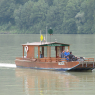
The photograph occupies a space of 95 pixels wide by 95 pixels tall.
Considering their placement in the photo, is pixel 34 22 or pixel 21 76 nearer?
pixel 21 76

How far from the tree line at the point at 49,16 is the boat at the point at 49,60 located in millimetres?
116459

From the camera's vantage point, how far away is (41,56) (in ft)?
94.4

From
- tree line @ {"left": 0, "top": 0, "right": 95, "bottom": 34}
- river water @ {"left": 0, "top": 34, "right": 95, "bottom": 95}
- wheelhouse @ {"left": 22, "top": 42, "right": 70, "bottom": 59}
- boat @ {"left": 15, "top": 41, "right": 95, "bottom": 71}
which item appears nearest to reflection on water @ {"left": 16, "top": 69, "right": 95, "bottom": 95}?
river water @ {"left": 0, "top": 34, "right": 95, "bottom": 95}

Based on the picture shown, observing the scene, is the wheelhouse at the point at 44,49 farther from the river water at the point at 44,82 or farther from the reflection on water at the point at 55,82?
the reflection on water at the point at 55,82

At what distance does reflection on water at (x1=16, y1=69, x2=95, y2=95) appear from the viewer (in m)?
19.4

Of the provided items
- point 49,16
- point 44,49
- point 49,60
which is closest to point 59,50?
point 44,49

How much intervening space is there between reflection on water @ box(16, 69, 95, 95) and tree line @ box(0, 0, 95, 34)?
11931 cm

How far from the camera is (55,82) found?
22406 mm

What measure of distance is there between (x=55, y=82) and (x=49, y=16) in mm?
140794

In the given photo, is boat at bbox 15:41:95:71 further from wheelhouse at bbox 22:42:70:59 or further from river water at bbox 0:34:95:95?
river water at bbox 0:34:95:95

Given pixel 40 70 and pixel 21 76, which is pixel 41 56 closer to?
pixel 40 70

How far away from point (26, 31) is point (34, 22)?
17.3ft

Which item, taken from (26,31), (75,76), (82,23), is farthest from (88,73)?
(26,31)

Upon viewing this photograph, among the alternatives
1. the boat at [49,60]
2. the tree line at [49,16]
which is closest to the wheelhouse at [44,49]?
the boat at [49,60]
